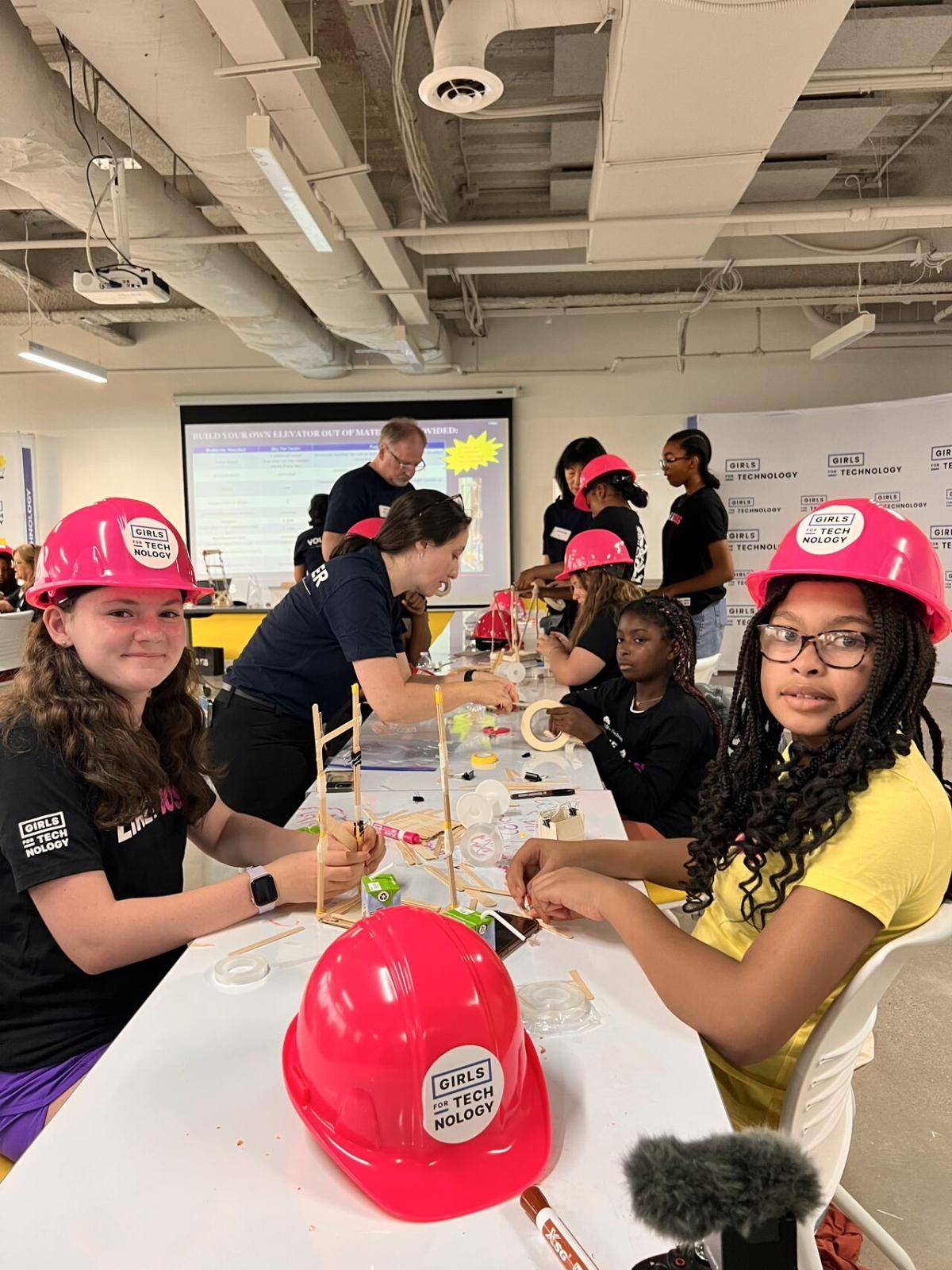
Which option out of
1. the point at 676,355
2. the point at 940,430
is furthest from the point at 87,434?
the point at 940,430

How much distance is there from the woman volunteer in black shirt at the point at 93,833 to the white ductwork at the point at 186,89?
2.76 m

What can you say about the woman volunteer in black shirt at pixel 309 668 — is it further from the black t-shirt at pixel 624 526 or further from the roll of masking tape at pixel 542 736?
the black t-shirt at pixel 624 526

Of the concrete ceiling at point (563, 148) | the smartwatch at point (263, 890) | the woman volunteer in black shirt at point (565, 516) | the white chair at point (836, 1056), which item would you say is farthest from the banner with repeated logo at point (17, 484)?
the white chair at point (836, 1056)

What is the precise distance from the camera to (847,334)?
6852 mm

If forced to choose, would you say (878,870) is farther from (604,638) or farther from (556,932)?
(604,638)

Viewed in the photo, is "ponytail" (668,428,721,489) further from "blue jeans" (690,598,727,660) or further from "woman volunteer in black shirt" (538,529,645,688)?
"woman volunteer in black shirt" (538,529,645,688)

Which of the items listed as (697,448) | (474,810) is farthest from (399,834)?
(697,448)

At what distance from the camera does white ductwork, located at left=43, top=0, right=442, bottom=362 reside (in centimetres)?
308

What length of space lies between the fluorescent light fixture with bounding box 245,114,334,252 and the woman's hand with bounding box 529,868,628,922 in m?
3.18

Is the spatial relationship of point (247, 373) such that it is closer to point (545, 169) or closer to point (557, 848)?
point (545, 169)

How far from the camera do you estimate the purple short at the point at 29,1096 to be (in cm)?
120

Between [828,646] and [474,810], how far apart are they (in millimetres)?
819

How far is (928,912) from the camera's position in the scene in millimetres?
1112

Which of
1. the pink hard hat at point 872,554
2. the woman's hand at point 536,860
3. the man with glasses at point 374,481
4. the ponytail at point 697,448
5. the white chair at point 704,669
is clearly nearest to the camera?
the pink hard hat at point 872,554
